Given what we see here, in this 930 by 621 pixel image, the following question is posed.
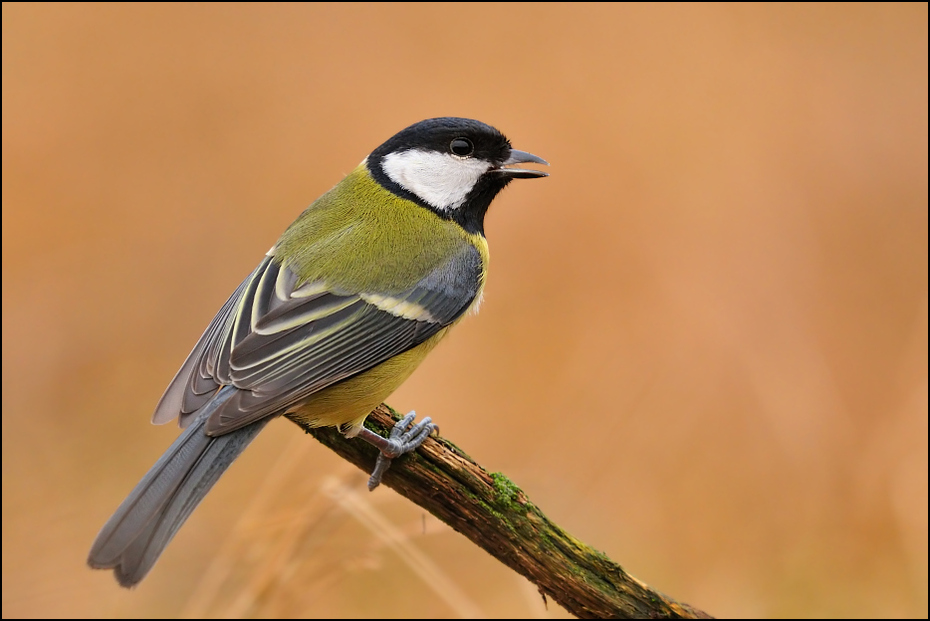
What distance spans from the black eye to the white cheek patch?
0.03m

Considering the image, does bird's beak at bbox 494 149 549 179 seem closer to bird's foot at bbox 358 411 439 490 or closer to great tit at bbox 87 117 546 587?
great tit at bbox 87 117 546 587

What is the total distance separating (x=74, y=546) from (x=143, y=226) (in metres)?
2.49

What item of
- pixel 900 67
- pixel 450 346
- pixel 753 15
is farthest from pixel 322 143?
pixel 900 67

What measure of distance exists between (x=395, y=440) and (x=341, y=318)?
476mm

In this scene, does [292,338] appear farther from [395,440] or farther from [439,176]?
[439,176]

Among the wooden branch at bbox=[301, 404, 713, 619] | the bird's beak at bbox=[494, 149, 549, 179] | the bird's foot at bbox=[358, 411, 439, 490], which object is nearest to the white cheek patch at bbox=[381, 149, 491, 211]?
the bird's beak at bbox=[494, 149, 549, 179]

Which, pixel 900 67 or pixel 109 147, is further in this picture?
A: pixel 900 67

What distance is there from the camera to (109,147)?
19.9ft

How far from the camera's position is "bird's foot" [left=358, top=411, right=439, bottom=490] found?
8.88 ft

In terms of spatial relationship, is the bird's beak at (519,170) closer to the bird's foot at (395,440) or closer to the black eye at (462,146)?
the black eye at (462,146)

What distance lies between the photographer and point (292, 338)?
280cm

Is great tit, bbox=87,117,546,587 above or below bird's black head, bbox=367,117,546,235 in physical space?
below

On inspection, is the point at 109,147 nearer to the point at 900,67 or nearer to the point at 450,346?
the point at 450,346

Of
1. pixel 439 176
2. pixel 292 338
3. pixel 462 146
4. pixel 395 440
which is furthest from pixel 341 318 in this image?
pixel 462 146
